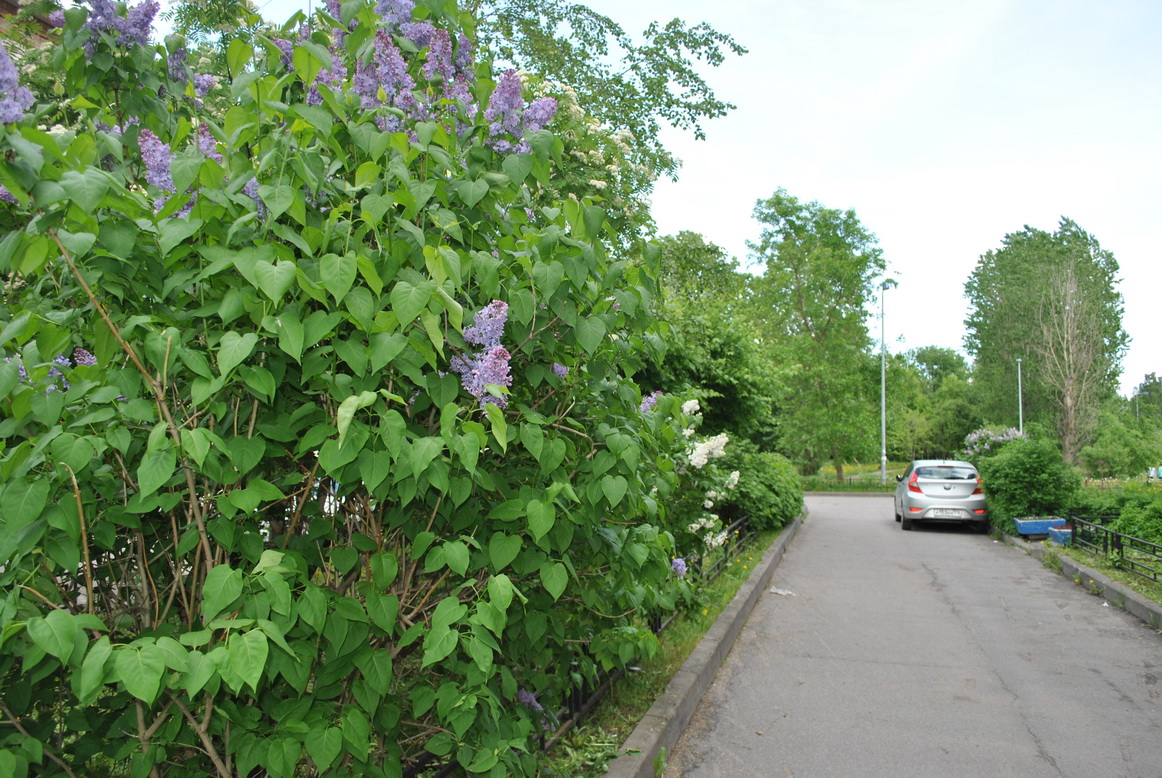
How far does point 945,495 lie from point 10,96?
1819 centimetres

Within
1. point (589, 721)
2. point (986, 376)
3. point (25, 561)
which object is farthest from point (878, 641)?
point (986, 376)

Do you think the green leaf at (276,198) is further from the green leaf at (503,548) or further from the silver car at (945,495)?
the silver car at (945,495)

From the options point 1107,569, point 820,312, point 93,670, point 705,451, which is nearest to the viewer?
point 93,670

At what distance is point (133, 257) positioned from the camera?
2.05m

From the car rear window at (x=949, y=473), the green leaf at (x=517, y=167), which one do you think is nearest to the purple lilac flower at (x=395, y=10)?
the green leaf at (x=517, y=167)

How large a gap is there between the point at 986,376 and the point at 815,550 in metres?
49.7

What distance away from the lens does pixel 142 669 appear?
1.68 meters

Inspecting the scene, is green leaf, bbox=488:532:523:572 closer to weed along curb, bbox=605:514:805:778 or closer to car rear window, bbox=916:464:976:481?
weed along curb, bbox=605:514:805:778

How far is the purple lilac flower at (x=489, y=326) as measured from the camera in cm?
229

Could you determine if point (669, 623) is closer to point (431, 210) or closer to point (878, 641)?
point (878, 641)

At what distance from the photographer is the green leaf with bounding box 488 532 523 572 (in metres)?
2.38

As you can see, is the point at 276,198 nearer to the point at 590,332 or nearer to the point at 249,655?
the point at 590,332

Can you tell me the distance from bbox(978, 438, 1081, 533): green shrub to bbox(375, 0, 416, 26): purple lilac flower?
52.5 feet

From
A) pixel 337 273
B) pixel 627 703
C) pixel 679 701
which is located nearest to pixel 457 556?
pixel 337 273
